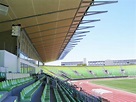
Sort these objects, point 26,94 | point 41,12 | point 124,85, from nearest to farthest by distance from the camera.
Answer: point 26,94 < point 41,12 < point 124,85

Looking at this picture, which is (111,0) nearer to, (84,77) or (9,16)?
(9,16)

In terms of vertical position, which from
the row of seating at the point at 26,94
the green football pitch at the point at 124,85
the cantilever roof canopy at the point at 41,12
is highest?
the cantilever roof canopy at the point at 41,12

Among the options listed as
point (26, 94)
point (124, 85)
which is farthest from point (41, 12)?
point (124, 85)

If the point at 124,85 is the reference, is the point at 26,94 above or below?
above

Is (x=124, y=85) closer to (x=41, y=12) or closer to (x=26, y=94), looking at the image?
(x=41, y=12)

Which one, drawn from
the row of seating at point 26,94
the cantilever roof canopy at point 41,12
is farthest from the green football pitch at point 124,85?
the row of seating at point 26,94

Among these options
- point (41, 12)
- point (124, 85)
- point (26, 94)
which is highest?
point (41, 12)

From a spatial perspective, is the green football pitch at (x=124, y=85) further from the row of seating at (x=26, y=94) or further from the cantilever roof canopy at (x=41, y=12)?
the row of seating at (x=26, y=94)

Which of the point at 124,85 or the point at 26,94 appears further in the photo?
the point at 124,85

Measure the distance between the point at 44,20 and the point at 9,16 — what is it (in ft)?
7.83

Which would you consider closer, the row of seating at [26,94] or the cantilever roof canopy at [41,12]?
the row of seating at [26,94]

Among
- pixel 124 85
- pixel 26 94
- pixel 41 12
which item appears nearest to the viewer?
pixel 26 94

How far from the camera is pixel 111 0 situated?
10.6 m

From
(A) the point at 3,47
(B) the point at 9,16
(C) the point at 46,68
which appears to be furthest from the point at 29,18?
(C) the point at 46,68
